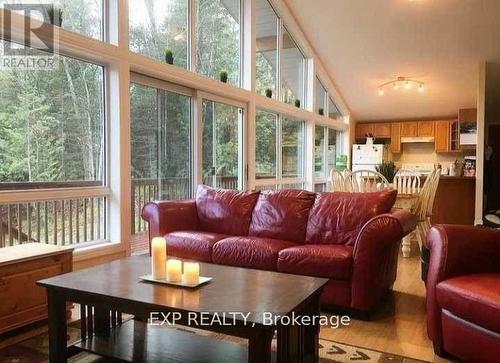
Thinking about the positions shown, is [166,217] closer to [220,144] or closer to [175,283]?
[175,283]

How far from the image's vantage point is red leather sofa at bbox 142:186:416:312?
2668 mm

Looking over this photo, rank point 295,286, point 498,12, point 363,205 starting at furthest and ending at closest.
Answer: point 498,12 → point 363,205 → point 295,286

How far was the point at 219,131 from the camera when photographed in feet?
16.4

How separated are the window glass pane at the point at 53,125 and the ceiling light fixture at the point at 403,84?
5.05 meters

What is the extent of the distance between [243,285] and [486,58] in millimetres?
5753

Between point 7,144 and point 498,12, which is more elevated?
point 498,12

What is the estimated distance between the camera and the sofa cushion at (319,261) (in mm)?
2699

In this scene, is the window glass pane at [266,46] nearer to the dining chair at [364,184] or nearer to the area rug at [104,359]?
the dining chair at [364,184]

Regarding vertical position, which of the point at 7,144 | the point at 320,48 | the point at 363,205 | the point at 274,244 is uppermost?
the point at 320,48

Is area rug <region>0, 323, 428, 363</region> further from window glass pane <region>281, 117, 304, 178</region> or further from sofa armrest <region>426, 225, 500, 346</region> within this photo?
window glass pane <region>281, 117, 304, 178</region>

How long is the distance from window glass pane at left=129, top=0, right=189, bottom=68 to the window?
385 mm

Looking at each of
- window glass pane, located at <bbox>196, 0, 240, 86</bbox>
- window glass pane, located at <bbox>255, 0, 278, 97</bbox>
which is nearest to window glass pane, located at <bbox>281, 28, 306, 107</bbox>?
window glass pane, located at <bbox>255, 0, 278, 97</bbox>

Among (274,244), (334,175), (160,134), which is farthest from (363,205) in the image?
(160,134)

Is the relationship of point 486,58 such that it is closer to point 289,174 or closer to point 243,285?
point 289,174
